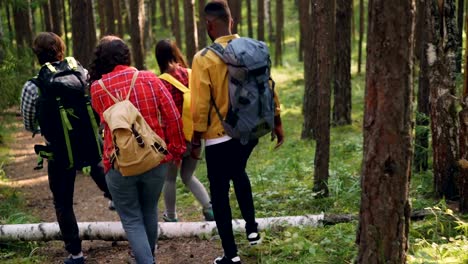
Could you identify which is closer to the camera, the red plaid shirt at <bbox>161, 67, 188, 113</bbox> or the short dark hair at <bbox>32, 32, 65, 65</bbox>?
the short dark hair at <bbox>32, 32, 65, 65</bbox>

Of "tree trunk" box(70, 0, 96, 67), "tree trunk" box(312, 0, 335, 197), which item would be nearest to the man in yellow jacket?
"tree trunk" box(312, 0, 335, 197)

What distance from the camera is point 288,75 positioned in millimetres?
23594

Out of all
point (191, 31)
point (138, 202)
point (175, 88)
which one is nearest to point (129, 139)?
point (138, 202)

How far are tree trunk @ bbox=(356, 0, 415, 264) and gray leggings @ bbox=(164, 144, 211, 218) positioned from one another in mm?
2891

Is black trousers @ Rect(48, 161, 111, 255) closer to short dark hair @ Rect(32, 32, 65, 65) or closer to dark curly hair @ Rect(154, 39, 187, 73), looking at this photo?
short dark hair @ Rect(32, 32, 65, 65)

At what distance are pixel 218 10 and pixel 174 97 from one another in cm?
146

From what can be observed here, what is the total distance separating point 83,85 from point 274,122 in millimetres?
1836

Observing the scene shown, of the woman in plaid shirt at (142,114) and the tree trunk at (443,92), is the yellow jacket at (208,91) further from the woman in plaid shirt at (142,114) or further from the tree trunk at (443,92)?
the tree trunk at (443,92)

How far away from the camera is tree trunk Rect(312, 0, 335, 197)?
20.1ft

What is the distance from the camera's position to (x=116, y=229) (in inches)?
222

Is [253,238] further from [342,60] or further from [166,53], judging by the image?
[342,60]

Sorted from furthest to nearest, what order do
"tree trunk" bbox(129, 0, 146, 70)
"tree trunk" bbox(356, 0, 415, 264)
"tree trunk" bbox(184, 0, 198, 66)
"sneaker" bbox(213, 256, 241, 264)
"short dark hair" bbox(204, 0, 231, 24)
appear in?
1. "tree trunk" bbox(184, 0, 198, 66)
2. "tree trunk" bbox(129, 0, 146, 70)
3. "sneaker" bbox(213, 256, 241, 264)
4. "short dark hair" bbox(204, 0, 231, 24)
5. "tree trunk" bbox(356, 0, 415, 264)

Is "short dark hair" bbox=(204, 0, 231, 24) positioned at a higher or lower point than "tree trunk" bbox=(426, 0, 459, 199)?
higher

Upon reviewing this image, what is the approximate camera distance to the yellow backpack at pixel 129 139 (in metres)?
4.04
